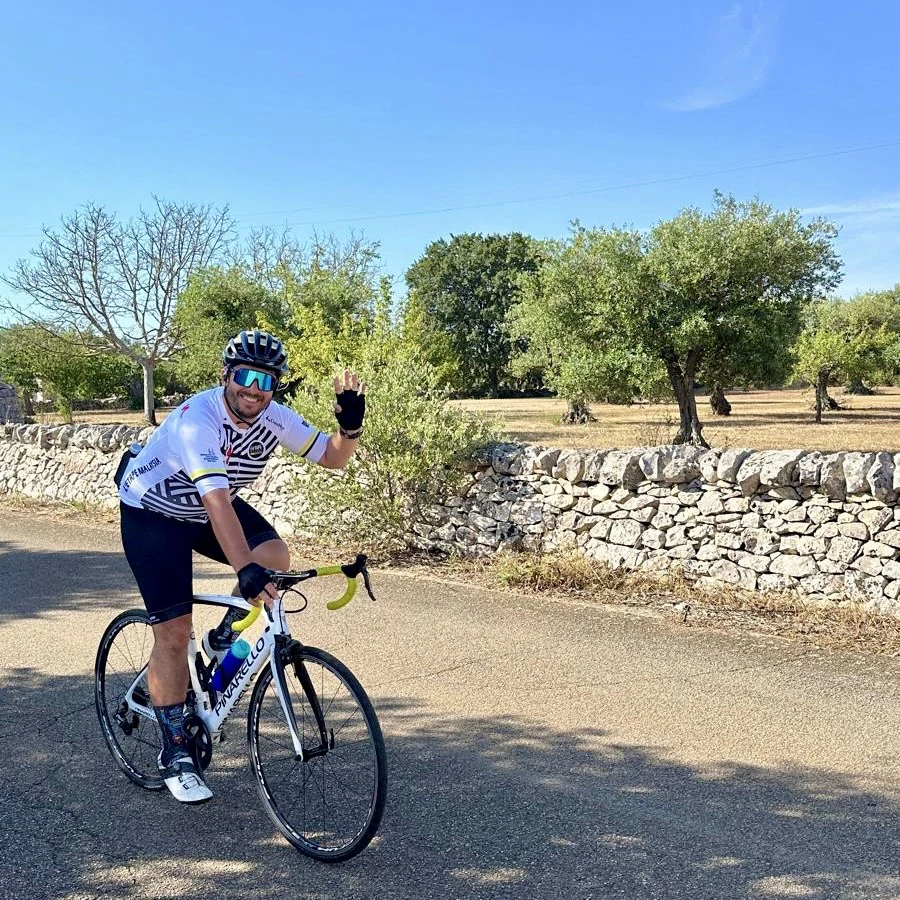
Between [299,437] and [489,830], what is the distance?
1.88m

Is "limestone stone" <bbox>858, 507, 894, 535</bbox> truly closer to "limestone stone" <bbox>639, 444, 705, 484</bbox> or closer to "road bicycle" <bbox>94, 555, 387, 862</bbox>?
"limestone stone" <bbox>639, 444, 705, 484</bbox>

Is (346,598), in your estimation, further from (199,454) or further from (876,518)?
(876,518)

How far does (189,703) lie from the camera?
3.84 meters

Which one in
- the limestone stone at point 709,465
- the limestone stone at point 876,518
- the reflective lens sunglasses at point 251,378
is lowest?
the limestone stone at point 876,518

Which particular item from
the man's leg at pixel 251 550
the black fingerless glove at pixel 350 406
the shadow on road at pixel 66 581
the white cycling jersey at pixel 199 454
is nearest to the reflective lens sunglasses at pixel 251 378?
the white cycling jersey at pixel 199 454

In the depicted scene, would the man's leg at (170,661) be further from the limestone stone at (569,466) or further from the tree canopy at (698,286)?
the tree canopy at (698,286)

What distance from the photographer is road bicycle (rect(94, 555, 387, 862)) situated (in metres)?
3.33

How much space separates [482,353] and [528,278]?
105 ft

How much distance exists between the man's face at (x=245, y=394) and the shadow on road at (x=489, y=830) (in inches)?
68.8

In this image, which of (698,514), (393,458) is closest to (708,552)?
(698,514)

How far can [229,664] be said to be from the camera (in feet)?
12.1

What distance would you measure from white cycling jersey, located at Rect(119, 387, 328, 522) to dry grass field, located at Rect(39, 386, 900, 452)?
433 inches

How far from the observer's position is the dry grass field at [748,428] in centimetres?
2291

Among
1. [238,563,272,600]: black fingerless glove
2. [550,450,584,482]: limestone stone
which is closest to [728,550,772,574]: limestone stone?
[550,450,584,482]: limestone stone
